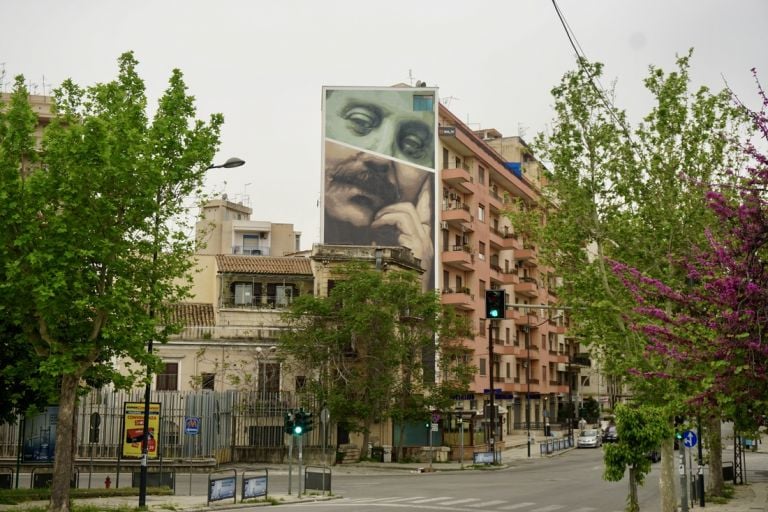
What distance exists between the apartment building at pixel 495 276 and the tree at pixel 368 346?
10.7m

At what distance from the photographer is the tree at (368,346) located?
47594mm

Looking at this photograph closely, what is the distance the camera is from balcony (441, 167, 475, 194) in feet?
227

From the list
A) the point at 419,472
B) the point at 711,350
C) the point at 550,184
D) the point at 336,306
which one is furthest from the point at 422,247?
the point at 711,350

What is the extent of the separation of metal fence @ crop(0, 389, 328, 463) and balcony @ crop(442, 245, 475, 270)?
21.8 metres

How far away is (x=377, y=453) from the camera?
2012 inches

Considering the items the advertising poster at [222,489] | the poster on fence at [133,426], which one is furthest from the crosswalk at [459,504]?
the poster on fence at [133,426]

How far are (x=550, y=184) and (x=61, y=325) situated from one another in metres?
14.4

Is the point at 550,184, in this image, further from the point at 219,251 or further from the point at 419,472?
the point at 219,251

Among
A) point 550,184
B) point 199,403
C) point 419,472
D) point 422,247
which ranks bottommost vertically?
point 419,472

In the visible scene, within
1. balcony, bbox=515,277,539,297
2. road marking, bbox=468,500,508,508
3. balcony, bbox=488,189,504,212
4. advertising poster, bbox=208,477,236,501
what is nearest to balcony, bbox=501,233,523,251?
balcony, bbox=488,189,504,212

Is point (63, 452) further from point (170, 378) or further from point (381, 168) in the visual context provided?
point (381, 168)

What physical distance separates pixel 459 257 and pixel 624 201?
4258 cm

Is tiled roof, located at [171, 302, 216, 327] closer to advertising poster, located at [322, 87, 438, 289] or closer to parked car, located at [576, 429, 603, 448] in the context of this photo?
→ advertising poster, located at [322, 87, 438, 289]

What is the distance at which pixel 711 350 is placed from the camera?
13391 millimetres
